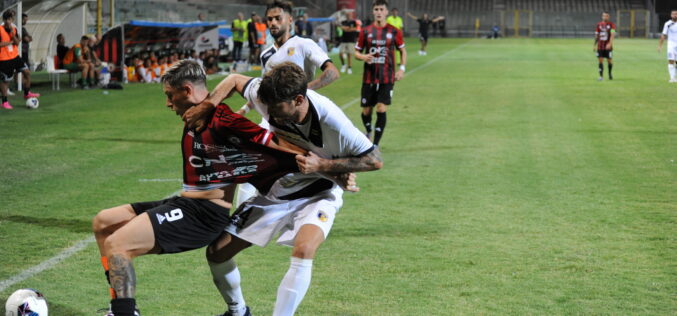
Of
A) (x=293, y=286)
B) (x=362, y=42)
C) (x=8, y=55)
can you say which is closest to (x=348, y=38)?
(x=8, y=55)

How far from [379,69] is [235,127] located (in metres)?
8.87

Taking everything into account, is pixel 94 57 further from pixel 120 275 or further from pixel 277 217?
pixel 120 275

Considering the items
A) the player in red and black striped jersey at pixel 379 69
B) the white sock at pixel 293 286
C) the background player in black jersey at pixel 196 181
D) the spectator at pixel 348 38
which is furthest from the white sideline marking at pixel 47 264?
the spectator at pixel 348 38

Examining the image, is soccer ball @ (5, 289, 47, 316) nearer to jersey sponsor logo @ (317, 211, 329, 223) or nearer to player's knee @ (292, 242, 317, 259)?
player's knee @ (292, 242, 317, 259)

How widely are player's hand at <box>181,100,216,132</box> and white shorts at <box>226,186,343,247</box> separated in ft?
1.88

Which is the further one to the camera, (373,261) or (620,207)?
(620,207)

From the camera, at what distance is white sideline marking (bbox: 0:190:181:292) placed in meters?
6.15

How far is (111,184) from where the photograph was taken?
10133 millimetres

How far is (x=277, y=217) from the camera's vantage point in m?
4.94

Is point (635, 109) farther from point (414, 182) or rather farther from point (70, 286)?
point (70, 286)

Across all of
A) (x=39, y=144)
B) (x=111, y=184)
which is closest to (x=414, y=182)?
(x=111, y=184)

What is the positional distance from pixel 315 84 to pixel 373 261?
71.0 inches

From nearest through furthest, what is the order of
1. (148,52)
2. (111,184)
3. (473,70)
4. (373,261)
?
1. (373,261)
2. (111,184)
3. (148,52)
4. (473,70)

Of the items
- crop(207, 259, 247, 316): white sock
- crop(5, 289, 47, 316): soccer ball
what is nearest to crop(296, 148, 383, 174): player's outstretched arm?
crop(207, 259, 247, 316): white sock
